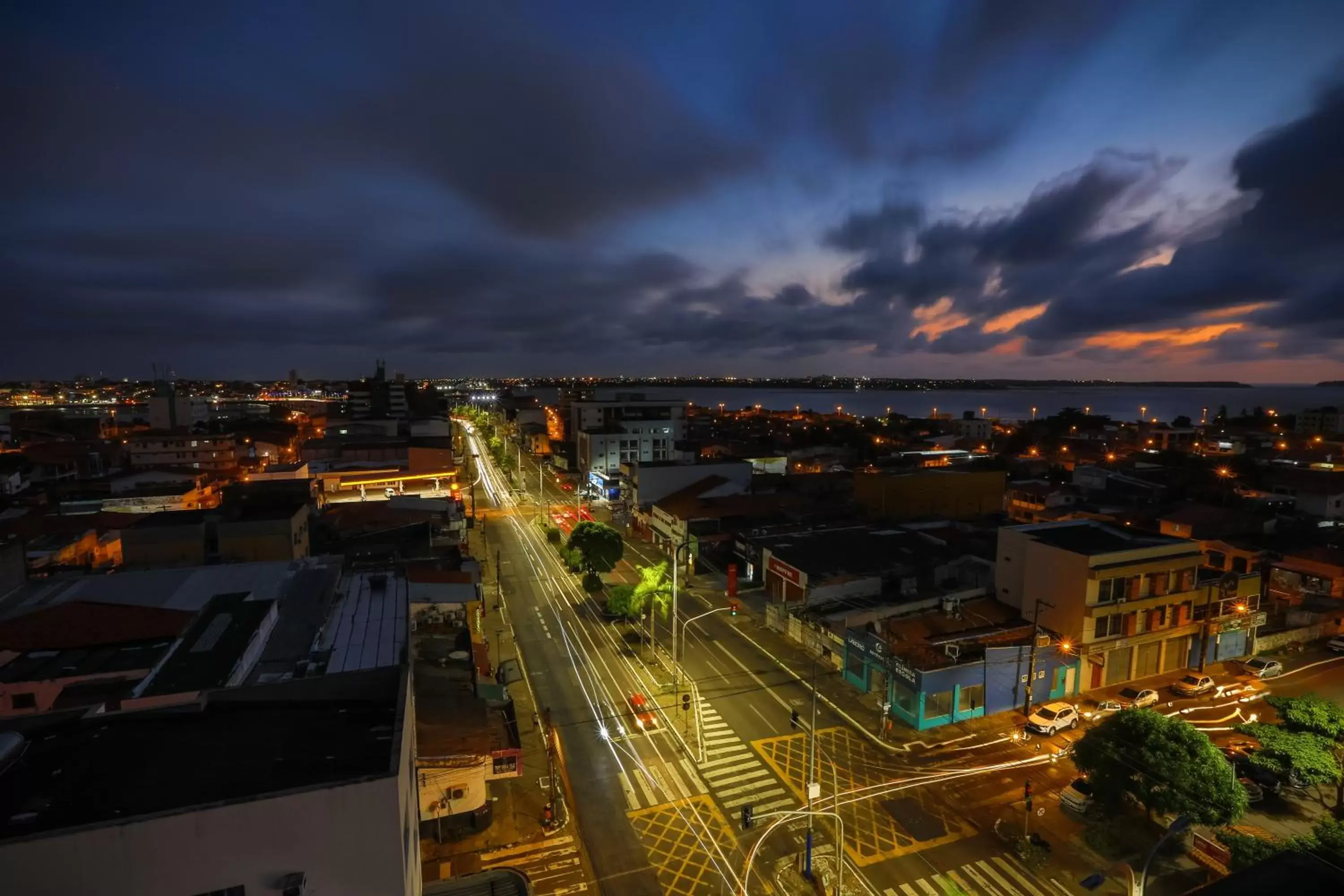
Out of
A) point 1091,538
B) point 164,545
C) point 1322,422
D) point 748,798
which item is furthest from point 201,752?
point 1322,422

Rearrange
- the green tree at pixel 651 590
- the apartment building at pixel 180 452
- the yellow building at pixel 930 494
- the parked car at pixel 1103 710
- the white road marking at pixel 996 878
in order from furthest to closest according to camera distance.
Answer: the apartment building at pixel 180 452
the yellow building at pixel 930 494
the green tree at pixel 651 590
the parked car at pixel 1103 710
the white road marking at pixel 996 878

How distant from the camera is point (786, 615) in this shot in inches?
1419

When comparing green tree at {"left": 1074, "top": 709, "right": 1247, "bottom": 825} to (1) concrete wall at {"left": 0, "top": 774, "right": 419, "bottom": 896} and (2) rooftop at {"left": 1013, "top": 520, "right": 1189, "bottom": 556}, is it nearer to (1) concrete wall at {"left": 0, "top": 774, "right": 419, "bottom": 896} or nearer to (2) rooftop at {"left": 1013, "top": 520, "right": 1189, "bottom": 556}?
(2) rooftop at {"left": 1013, "top": 520, "right": 1189, "bottom": 556}

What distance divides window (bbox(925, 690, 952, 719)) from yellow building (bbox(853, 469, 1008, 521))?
104ft

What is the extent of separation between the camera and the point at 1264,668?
102ft

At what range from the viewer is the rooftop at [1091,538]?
29.9 m

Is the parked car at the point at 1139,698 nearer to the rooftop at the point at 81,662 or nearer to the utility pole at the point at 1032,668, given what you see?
the utility pole at the point at 1032,668

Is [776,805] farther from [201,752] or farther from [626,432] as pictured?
[626,432]

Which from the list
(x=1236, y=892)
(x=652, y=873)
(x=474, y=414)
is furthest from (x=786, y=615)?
(x=474, y=414)

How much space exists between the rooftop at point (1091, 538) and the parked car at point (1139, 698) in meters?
6.43

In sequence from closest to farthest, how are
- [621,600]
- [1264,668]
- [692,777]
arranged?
[692,777] → [1264,668] → [621,600]

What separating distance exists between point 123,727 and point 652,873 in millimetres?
14131

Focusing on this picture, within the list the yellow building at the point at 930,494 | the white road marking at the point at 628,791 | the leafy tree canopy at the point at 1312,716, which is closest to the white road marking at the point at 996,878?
the white road marking at the point at 628,791

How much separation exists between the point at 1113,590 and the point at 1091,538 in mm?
3069
